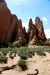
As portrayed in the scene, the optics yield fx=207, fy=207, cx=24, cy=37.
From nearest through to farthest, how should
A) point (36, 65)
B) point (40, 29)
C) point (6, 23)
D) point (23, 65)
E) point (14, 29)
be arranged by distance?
point (23, 65) → point (36, 65) → point (6, 23) → point (14, 29) → point (40, 29)

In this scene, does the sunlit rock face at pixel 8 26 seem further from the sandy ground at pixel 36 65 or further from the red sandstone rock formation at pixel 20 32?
the sandy ground at pixel 36 65

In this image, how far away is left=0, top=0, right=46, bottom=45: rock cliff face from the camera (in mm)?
47656

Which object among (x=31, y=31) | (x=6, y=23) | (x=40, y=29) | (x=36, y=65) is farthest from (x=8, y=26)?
(x=36, y=65)

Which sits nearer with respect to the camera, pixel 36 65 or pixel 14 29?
pixel 36 65

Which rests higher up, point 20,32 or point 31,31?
point 31,31

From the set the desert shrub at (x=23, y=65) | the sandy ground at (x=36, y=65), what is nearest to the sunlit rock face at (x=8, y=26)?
the sandy ground at (x=36, y=65)

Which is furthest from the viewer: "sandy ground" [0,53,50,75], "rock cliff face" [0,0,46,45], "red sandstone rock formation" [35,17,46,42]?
"red sandstone rock formation" [35,17,46,42]

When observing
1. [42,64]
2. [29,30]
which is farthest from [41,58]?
[29,30]

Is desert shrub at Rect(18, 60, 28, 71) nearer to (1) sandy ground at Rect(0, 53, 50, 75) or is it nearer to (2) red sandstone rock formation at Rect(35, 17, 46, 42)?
(1) sandy ground at Rect(0, 53, 50, 75)

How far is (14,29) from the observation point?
50.5 meters

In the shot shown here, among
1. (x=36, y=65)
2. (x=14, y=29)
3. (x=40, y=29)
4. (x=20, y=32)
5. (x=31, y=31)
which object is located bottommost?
(x=36, y=65)

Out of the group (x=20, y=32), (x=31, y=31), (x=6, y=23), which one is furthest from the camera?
(x=31, y=31)

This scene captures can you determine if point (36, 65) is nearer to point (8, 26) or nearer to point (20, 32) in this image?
point (20, 32)

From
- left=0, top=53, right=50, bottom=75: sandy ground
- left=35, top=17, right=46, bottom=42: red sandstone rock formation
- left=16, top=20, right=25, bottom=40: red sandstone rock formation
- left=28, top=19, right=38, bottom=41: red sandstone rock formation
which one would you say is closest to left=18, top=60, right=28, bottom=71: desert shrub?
left=0, top=53, right=50, bottom=75: sandy ground
